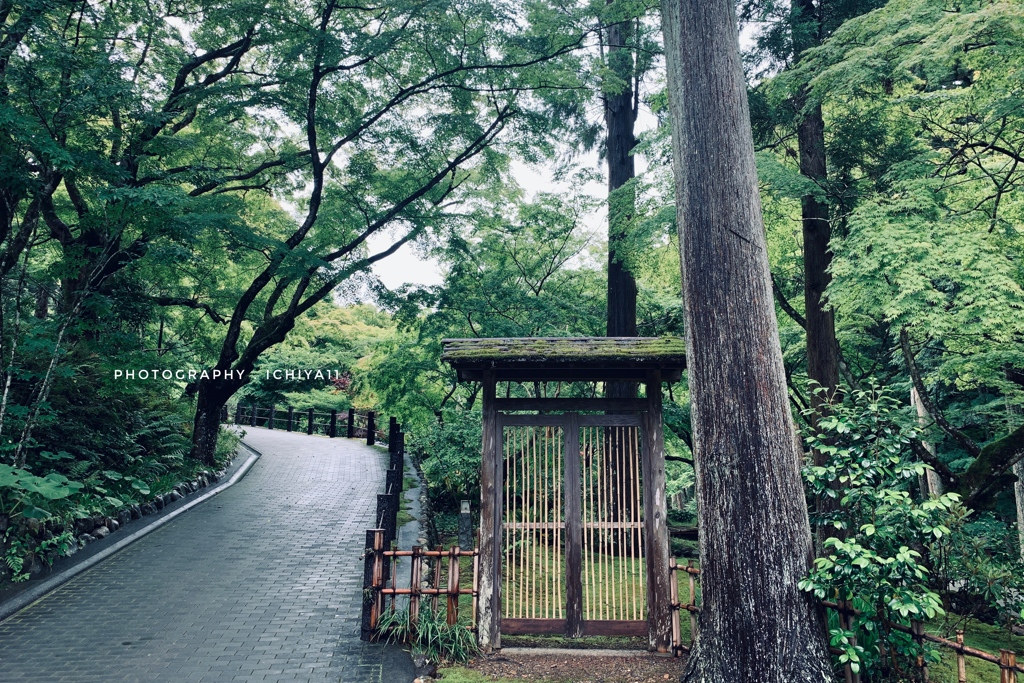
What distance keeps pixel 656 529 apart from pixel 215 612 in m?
4.87

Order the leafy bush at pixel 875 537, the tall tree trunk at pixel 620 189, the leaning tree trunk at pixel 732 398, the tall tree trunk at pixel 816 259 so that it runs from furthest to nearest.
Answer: the tall tree trunk at pixel 620 189, the tall tree trunk at pixel 816 259, the leaning tree trunk at pixel 732 398, the leafy bush at pixel 875 537

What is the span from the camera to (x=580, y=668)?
221 inches

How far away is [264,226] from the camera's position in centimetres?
1447

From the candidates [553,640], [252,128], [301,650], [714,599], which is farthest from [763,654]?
[252,128]

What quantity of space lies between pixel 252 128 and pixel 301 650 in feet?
42.1

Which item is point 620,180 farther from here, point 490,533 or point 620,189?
point 490,533

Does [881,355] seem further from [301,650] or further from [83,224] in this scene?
[83,224]

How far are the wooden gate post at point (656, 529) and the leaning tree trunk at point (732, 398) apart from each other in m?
1.06

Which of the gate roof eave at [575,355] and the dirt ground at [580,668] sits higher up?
the gate roof eave at [575,355]

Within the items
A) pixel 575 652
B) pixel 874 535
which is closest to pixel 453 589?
pixel 575 652

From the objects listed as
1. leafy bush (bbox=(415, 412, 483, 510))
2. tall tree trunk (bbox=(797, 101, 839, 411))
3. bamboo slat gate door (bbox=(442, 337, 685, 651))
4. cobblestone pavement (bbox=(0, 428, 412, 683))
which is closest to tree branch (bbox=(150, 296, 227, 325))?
cobblestone pavement (bbox=(0, 428, 412, 683))

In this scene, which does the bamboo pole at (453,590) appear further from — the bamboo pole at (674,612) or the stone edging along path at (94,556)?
the stone edging along path at (94,556)

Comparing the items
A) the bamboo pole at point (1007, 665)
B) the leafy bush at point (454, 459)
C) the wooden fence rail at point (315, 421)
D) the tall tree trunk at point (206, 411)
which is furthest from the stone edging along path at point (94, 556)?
the wooden fence rail at point (315, 421)

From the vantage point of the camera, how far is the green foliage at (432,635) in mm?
5762
